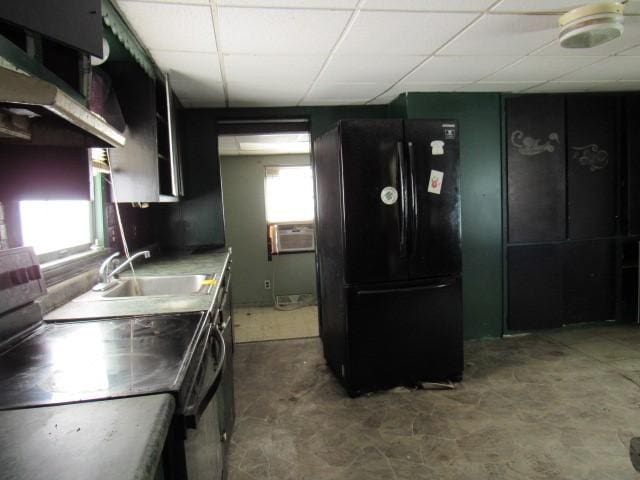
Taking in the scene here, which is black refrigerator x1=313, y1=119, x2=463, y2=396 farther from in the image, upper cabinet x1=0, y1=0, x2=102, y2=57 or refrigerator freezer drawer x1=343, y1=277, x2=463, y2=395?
upper cabinet x1=0, y1=0, x2=102, y2=57

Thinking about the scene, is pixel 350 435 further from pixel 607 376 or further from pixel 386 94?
pixel 386 94

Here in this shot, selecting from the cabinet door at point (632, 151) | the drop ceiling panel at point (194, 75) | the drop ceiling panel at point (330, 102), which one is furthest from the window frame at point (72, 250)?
the cabinet door at point (632, 151)

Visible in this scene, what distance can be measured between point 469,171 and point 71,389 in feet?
11.5

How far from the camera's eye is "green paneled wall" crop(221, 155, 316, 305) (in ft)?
18.8

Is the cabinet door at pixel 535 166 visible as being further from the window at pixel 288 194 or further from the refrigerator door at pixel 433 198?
the window at pixel 288 194

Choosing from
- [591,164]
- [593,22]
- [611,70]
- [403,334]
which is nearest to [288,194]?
[403,334]

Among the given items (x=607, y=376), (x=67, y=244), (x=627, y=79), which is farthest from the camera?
(x=627, y=79)

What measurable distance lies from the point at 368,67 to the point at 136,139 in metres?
1.68

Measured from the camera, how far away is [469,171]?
3.63 meters

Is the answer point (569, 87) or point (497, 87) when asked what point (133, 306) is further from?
point (569, 87)

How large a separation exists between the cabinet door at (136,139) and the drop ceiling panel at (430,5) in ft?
4.83

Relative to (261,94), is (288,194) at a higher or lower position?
lower

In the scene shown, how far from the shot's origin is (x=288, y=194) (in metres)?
6.00

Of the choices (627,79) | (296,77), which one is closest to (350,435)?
(296,77)
